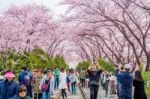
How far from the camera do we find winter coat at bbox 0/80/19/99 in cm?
979

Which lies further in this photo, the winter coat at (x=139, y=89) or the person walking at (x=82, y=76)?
the person walking at (x=82, y=76)

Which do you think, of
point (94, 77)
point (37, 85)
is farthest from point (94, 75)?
point (37, 85)

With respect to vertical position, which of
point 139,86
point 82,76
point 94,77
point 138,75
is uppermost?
point 138,75

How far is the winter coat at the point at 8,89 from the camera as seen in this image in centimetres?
979

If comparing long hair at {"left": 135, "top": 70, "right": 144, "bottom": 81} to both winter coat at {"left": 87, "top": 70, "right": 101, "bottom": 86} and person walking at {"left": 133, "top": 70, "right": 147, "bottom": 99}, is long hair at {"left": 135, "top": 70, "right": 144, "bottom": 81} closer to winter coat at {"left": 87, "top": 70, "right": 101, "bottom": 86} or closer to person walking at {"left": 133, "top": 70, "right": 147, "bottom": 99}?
person walking at {"left": 133, "top": 70, "right": 147, "bottom": 99}

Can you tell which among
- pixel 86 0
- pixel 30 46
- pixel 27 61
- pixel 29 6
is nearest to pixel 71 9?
pixel 86 0

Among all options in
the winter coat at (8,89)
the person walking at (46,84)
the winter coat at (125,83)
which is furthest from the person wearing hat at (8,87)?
the person walking at (46,84)

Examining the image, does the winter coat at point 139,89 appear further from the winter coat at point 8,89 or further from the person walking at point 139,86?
the winter coat at point 8,89

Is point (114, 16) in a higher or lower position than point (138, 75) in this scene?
higher

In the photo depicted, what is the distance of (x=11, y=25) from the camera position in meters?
42.0

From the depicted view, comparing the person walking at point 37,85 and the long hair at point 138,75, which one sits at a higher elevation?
the long hair at point 138,75

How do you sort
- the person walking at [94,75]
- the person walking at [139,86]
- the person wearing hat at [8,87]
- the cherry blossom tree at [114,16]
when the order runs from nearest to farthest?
the person wearing hat at [8,87]
the person walking at [139,86]
the person walking at [94,75]
the cherry blossom tree at [114,16]

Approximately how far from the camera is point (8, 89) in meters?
9.81

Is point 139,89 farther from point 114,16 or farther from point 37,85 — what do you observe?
point 114,16
